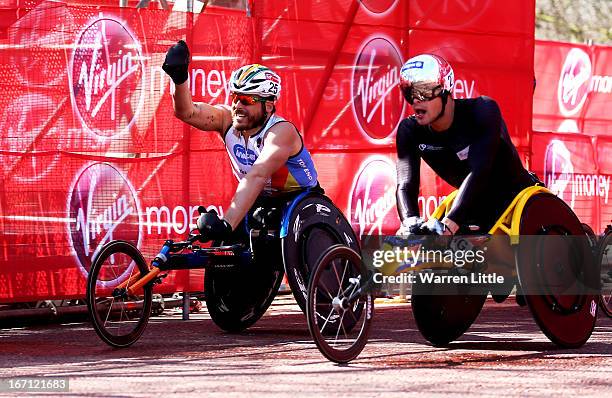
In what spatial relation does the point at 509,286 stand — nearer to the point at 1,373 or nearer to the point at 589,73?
the point at 1,373

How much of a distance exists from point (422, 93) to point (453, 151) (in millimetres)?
458

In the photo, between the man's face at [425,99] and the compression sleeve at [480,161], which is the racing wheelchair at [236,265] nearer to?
the compression sleeve at [480,161]

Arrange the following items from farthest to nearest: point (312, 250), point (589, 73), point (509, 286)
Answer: point (589, 73) → point (312, 250) → point (509, 286)

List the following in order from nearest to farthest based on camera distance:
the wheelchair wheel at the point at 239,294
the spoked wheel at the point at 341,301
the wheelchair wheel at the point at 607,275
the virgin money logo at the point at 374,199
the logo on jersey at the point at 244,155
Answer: the spoked wheel at the point at 341,301, the logo on jersey at the point at 244,155, the wheelchair wheel at the point at 239,294, the wheelchair wheel at the point at 607,275, the virgin money logo at the point at 374,199

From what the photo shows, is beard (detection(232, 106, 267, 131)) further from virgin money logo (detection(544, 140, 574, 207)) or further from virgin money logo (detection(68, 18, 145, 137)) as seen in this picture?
virgin money logo (detection(544, 140, 574, 207))

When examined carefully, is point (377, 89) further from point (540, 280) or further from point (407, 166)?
point (540, 280)

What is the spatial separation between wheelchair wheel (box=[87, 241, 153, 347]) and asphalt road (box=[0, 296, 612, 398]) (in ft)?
0.40

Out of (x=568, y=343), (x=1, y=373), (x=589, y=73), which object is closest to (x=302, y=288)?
(x=568, y=343)

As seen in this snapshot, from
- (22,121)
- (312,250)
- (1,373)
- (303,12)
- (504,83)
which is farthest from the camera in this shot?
(504,83)

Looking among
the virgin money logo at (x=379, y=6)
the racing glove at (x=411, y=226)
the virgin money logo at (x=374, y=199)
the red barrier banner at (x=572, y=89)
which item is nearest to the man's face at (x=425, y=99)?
the racing glove at (x=411, y=226)

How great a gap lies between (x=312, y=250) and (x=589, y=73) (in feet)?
26.9

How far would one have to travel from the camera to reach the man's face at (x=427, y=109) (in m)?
9.17

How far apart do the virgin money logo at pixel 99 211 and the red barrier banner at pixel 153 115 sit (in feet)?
0.03

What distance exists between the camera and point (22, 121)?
1078cm
